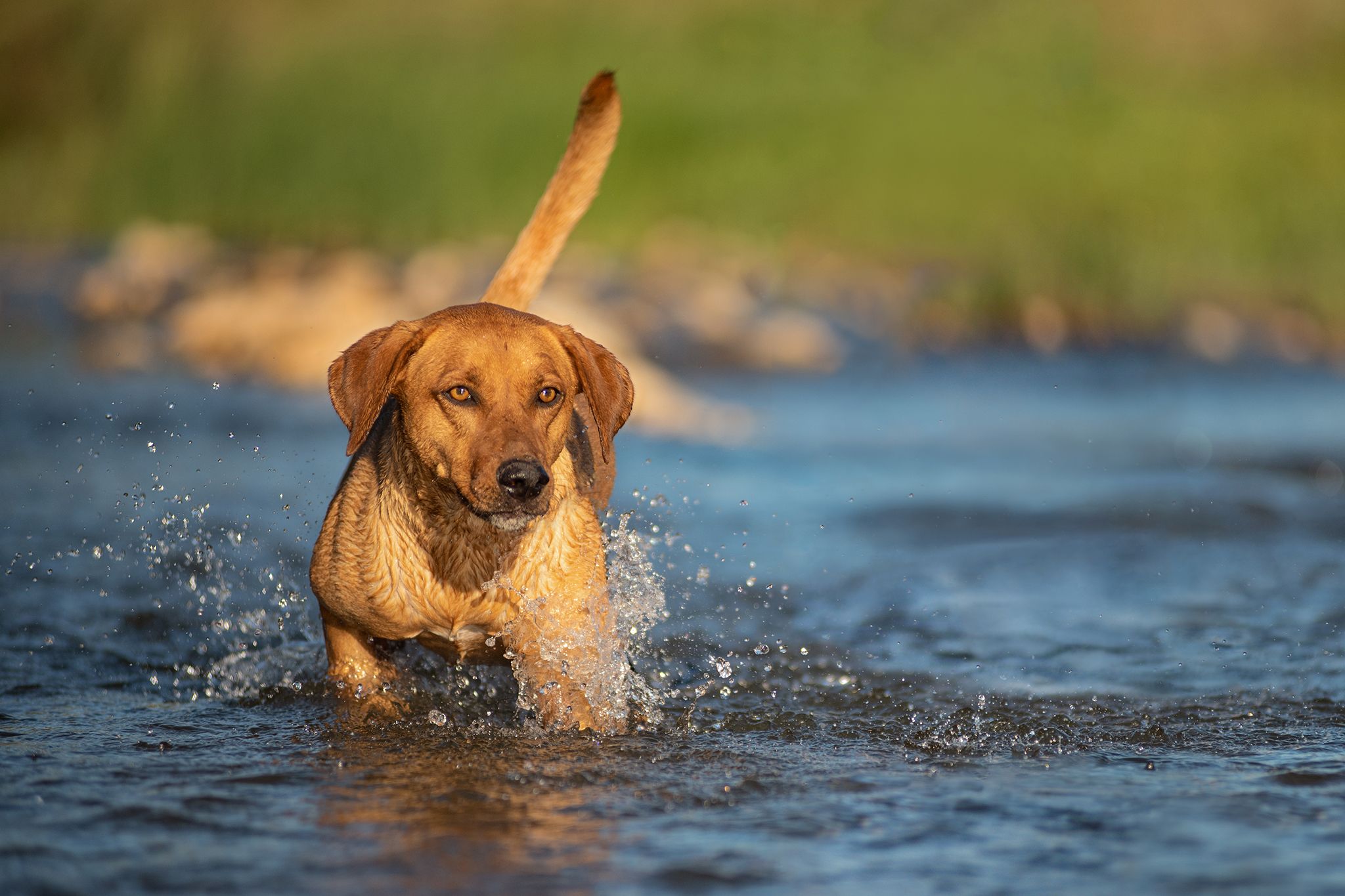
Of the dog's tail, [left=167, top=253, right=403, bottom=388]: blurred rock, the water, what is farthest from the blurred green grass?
the dog's tail

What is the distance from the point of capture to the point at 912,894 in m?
3.71

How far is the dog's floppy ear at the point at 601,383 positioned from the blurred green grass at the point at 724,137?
11.3 metres

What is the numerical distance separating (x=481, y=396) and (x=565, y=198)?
1.68m

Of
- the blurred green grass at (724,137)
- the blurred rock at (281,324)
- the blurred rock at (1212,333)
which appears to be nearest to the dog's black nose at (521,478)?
the blurred rock at (281,324)

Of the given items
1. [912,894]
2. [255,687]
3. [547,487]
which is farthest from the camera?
[255,687]

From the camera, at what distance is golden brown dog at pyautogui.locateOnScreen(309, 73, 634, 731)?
4.91m

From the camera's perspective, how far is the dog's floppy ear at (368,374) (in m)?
4.98

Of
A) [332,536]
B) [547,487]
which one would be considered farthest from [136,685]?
[547,487]

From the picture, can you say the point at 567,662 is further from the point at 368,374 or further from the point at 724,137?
the point at 724,137

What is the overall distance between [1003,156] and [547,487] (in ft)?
47.3

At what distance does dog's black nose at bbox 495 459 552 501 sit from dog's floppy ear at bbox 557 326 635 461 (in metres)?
0.54

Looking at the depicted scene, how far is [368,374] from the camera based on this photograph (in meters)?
5.00

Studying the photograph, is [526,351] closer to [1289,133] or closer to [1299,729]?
[1299,729]

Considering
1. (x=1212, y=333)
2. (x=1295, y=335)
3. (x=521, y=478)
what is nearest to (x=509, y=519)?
(x=521, y=478)
